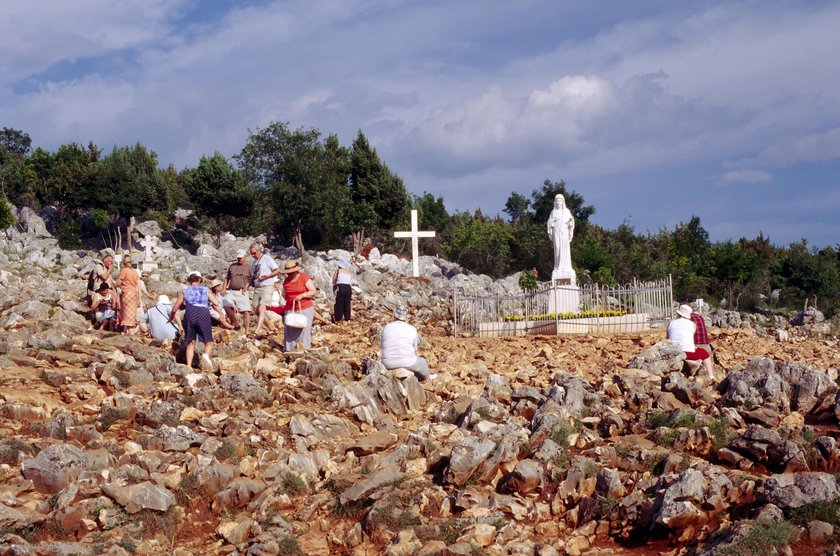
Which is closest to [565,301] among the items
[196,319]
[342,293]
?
[342,293]

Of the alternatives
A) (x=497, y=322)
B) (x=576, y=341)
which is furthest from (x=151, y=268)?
(x=576, y=341)

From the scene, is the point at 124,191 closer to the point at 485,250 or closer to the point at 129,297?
the point at 485,250

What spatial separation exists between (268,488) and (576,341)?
11116 millimetres

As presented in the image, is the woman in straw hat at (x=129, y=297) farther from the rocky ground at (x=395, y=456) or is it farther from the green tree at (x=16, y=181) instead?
the green tree at (x=16, y=181)

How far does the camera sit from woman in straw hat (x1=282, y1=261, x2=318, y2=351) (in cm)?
1382

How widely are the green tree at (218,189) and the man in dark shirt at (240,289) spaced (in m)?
27.7

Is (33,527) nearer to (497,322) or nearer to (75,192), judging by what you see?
(497,322)

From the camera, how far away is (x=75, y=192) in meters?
45.6

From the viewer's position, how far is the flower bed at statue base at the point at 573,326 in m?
20.9

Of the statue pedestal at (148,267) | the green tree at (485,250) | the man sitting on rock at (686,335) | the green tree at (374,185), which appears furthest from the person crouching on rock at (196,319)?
the green tree at (485,250)

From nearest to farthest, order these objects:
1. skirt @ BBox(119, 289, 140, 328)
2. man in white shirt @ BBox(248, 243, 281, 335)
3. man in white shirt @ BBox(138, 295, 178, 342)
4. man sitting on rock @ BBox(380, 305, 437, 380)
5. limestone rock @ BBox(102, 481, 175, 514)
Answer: limestone rock @ BBox(102, 481, 175, 514) < man sitting on rock @ BBox(380, 305, 437, 380) < man in white shirt @ BBox(138, 295, 178, 342) < skirt @ BBox(119, 289, 140, 328) < man in white shirt @ BBox(248, 243, 281, 335)

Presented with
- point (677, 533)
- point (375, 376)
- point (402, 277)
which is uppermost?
point (402, 277)

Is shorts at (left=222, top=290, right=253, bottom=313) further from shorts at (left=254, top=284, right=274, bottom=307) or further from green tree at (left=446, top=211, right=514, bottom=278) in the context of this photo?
green tree at (left=446, top=211, right=514, bottom=278)

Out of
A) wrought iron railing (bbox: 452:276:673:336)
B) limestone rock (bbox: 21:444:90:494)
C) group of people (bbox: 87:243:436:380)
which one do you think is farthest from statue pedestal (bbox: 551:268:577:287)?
limestone rock (bbox: 21:444:90:494)
